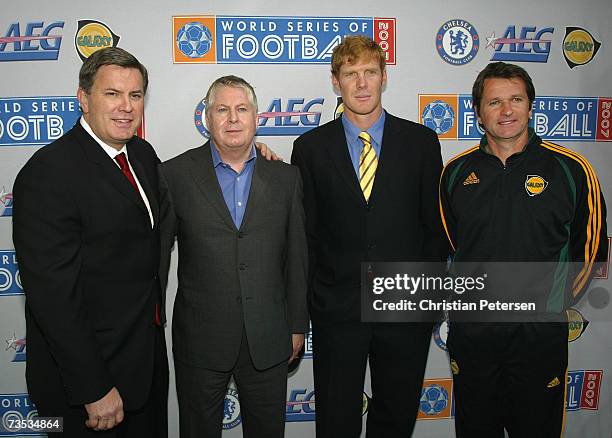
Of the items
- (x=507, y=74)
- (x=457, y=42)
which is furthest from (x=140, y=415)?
(x=457, y=42)

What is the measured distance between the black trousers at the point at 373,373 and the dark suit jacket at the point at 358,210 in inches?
4.0

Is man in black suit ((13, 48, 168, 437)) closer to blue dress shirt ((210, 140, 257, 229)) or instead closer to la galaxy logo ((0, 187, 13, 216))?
blue dress shirt ((210, 140, 257, 229))

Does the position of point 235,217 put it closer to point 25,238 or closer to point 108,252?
point 108,252

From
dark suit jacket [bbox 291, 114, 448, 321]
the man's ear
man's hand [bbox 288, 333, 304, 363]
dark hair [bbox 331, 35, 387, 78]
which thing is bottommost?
man's hand [bbox 288, 333, 304, 363]

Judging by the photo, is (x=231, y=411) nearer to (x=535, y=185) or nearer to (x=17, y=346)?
(x=17, y=346)

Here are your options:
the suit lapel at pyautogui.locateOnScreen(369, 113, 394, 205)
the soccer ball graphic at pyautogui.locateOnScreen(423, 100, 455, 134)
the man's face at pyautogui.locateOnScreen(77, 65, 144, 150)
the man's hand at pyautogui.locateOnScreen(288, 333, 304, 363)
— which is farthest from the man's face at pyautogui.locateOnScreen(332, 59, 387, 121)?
the man's hand at pyautogui.locateOnScreen(288, 333, 304, 363)

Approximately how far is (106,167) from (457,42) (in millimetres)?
1981

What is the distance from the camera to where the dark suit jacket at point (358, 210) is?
79.4 inches

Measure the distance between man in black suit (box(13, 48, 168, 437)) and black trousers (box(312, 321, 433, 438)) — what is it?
729mm

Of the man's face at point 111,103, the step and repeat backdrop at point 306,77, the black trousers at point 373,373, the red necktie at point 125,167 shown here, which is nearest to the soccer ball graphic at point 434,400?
the step and repeat backdrop at point 306,77

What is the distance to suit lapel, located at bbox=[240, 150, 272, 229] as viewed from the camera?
1.87m

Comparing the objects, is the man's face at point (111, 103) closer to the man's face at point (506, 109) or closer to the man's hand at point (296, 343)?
the man's hand at point (296, 343)
